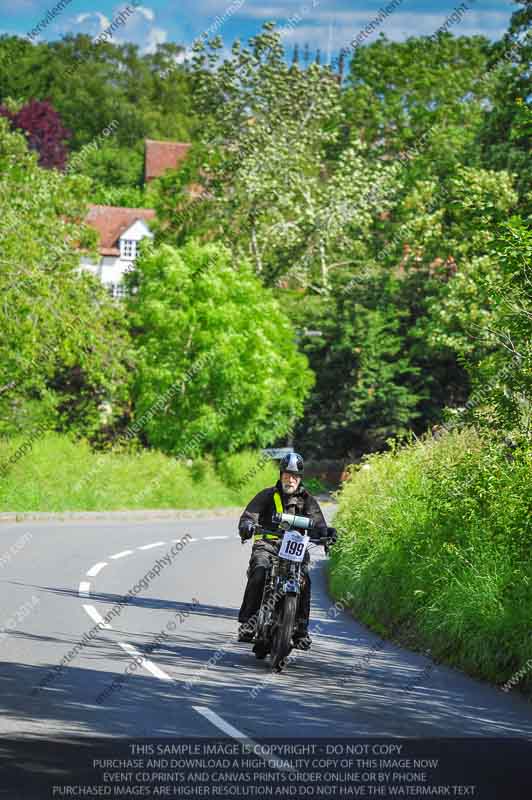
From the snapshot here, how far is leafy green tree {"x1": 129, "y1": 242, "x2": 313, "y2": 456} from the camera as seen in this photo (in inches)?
1721

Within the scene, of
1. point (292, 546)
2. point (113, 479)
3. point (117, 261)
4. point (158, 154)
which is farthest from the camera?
point (158, 154)

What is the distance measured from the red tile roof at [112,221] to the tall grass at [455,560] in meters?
65.3

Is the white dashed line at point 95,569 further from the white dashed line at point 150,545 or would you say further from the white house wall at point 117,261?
the white house wall at point 117,261

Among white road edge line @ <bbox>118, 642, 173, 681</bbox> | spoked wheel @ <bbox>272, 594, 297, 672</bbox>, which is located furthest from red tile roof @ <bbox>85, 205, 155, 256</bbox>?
spoked wheel @ <bbox>272, 594, 297, 672</bbox>

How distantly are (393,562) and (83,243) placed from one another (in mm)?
29363

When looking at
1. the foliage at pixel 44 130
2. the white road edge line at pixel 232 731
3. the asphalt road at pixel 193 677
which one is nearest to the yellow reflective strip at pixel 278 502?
the asphalt road at pixel 193 677

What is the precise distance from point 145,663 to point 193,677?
81cm

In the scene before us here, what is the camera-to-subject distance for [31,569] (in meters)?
21.3

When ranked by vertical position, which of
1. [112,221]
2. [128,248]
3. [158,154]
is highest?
[158,154]

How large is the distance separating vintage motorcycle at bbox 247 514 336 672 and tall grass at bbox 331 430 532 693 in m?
1.64

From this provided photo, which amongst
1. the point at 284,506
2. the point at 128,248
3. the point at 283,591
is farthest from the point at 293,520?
the point at 128,248

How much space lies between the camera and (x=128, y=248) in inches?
3305

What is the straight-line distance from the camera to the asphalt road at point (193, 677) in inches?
368

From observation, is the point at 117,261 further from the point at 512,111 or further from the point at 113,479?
the point at 512,111
